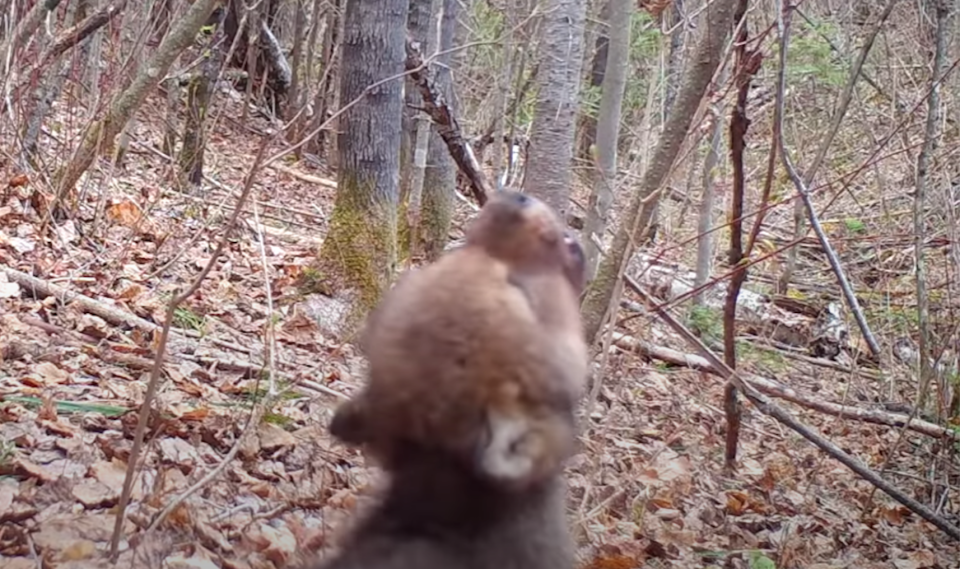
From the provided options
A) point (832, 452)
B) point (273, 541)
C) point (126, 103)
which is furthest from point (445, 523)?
point (126, 103)

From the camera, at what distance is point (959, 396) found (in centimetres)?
616

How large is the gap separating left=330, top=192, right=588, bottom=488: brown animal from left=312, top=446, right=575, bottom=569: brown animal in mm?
30

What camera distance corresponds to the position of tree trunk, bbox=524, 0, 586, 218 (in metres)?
5.27

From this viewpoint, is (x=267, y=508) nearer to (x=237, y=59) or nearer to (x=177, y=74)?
(x=177, y=74)

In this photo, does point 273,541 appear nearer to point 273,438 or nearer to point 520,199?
point 273,438

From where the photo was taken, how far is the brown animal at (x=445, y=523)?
3.62 ft

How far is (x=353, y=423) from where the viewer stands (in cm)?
119

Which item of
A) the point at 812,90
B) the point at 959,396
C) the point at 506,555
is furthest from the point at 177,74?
the point at 506,555

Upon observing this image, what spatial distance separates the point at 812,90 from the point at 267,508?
32.5 ft

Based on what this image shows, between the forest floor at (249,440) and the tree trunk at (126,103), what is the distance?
223 mm

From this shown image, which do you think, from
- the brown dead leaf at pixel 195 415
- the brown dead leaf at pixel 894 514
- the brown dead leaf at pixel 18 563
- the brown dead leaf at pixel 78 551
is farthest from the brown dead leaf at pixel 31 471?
the brown dead leaf at pixel 894 514

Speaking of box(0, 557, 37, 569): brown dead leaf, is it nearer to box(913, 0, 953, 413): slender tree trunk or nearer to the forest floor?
the forest floor

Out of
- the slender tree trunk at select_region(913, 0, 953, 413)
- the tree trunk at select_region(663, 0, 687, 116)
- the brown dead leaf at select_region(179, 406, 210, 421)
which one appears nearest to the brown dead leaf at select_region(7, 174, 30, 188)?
the brown dead leaf at select_region(179, 406, 210, 421)

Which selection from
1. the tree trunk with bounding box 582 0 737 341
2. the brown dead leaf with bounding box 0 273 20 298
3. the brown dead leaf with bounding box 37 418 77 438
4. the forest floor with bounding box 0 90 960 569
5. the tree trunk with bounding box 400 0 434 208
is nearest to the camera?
the forest floor with bounding box 0 90 960 569
